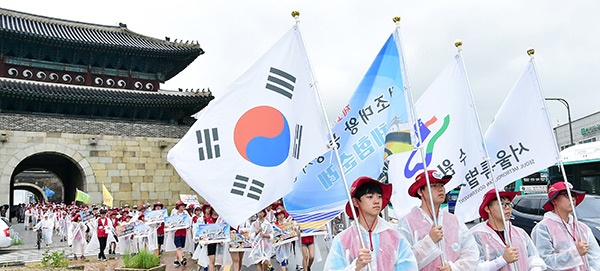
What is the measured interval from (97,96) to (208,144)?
2344 cm

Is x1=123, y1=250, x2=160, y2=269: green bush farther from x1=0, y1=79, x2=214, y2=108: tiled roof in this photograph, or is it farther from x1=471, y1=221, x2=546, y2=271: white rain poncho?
x1=0, y1=79, x2=214, y2=108: tiled roof

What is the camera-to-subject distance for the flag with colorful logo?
4.93 meters

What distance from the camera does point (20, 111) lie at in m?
24.5

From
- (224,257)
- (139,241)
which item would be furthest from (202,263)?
(139,241)

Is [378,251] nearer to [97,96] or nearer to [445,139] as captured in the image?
[445,139]

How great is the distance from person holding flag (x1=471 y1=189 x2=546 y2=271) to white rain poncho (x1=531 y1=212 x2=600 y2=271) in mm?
241

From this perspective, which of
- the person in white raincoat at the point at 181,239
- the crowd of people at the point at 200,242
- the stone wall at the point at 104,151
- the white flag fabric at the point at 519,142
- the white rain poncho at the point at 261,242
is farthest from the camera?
the stone wall at the point at 104,151

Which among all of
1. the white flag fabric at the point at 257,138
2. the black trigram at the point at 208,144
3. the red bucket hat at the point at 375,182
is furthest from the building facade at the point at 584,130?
the black trigram at the point at 208,144

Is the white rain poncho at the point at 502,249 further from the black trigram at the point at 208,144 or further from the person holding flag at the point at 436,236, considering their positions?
the black trigram at the point at 208,144

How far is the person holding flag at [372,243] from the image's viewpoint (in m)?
3.47

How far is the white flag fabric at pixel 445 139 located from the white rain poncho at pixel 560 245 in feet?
3.13

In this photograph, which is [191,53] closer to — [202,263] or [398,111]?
[202,263]

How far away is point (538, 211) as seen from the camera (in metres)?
10.5

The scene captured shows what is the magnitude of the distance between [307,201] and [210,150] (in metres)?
1.22
